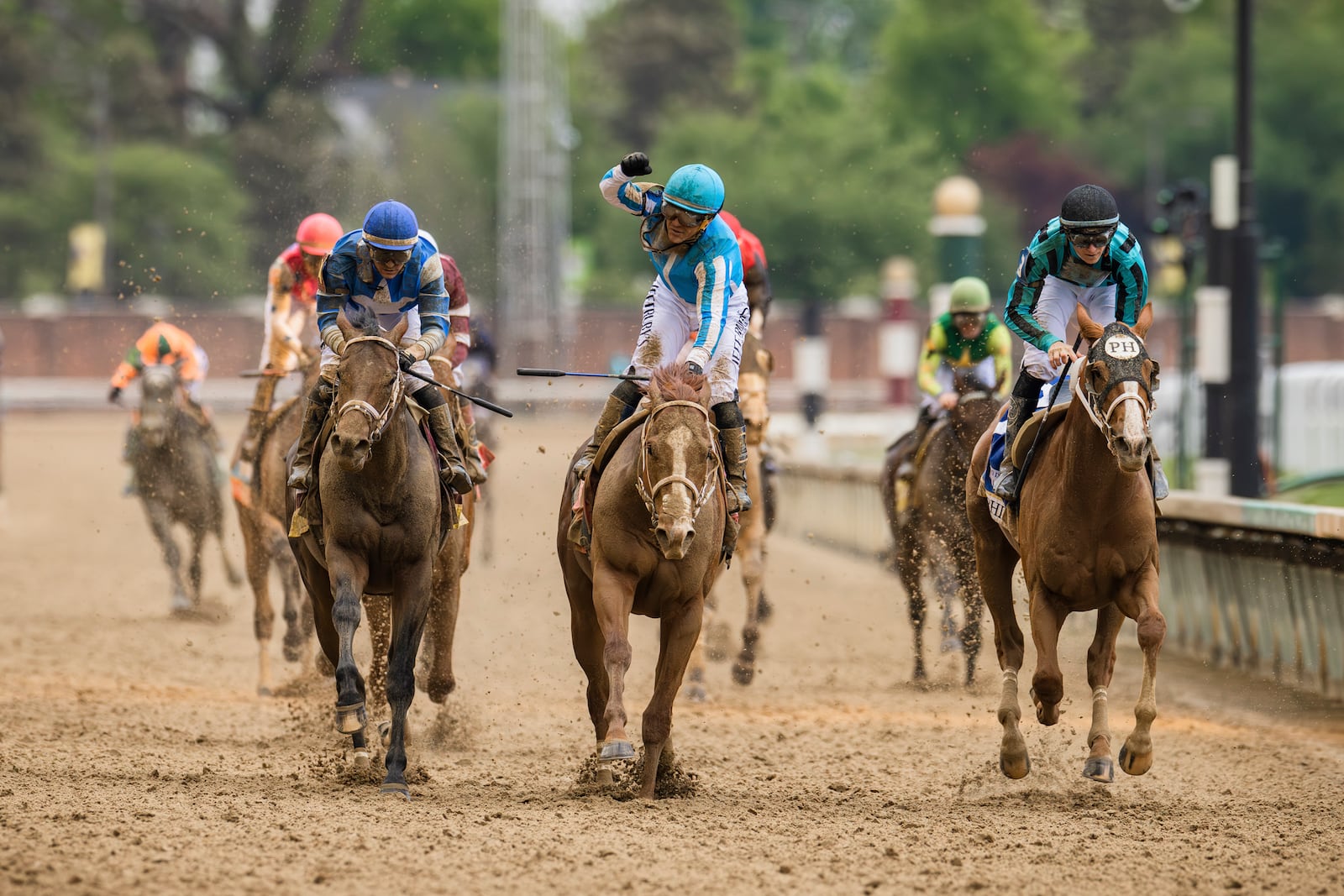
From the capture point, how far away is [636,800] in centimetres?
832

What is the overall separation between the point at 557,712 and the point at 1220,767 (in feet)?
12.9

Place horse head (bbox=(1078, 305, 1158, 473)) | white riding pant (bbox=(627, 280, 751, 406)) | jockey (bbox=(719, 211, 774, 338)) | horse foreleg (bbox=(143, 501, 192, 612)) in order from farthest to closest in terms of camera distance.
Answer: horse foreleg (bbox=(143, 501, 192, 612))
jockey (bbox=(719, 211, 774, 338))
white riding pant (bbox=(627, 280, 751, 406))
horse head (bbox=(1078, 305, 1158, 473))

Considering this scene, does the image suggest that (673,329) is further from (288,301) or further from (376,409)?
(288,301)

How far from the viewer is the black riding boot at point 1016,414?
9.18 meters

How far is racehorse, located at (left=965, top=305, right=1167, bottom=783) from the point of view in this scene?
811 cm

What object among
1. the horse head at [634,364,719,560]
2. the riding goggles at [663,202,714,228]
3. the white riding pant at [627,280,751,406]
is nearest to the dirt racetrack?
Result: the white riding pant at [627,280,751,406]

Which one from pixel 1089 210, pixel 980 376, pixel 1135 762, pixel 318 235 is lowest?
pixel 1135 762

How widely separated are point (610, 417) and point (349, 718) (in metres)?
1.81

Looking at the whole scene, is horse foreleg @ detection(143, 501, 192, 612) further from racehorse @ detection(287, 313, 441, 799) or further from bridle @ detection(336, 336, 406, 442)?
bridle @ detection(336, 336, 406, 442)

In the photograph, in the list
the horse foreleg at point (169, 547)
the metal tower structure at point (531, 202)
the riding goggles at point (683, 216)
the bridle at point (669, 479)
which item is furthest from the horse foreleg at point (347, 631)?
the metal tower structure at point (531, 202)

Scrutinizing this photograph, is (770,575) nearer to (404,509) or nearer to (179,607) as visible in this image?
(179,607)

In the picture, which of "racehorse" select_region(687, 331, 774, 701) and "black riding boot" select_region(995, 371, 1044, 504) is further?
"racehorse" select_region(687, 331, 774, 701)

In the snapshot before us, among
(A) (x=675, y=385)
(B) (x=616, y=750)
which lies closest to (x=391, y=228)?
(A) (x=675, y=385)

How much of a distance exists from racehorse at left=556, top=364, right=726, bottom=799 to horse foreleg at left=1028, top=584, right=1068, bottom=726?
1.46 metres
